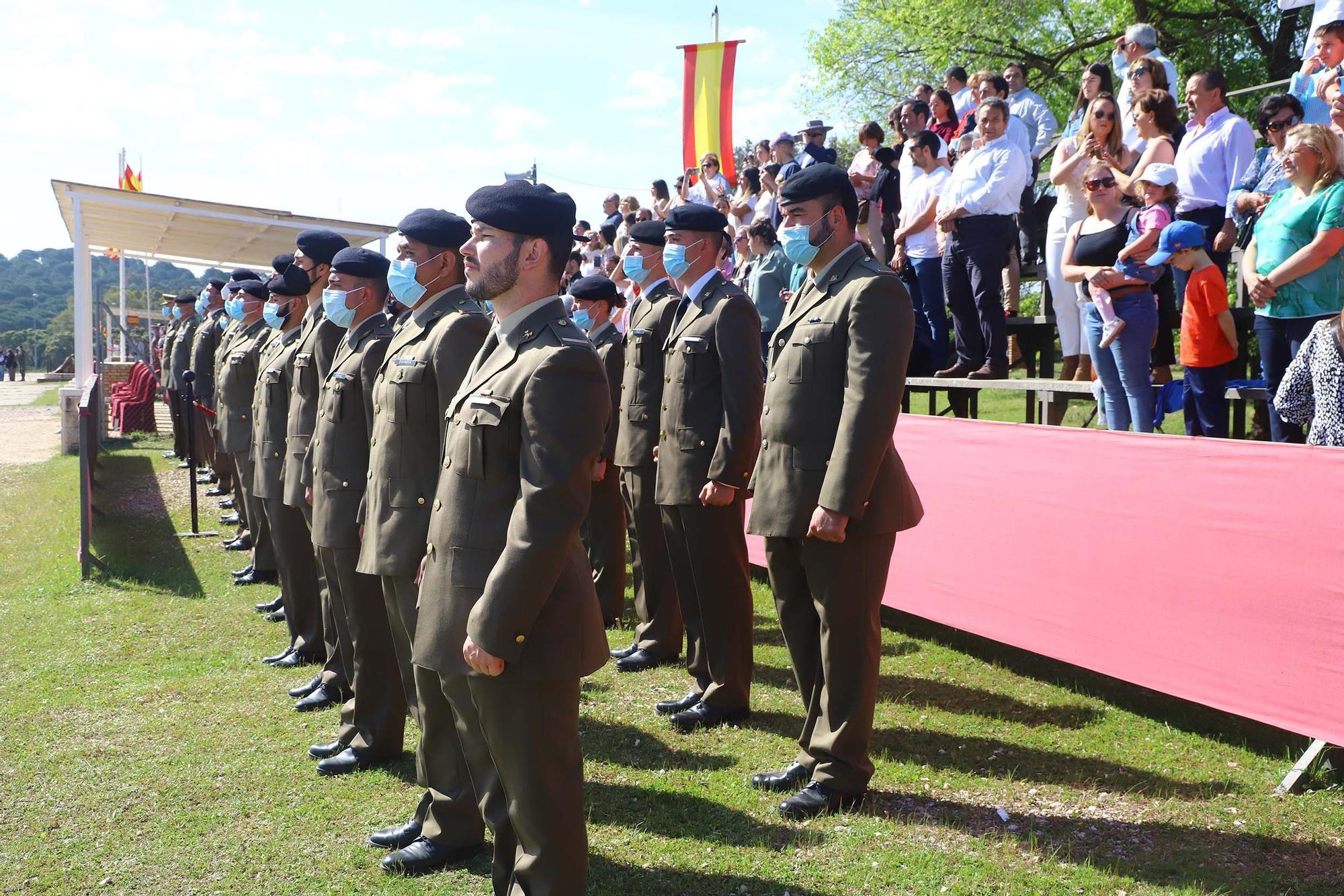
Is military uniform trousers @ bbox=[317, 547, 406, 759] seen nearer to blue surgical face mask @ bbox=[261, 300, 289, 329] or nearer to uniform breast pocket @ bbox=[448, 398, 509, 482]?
uniform breast pocket @ bbox=[448, 398, 509, 482]

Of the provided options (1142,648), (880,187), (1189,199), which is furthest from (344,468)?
(880,187)

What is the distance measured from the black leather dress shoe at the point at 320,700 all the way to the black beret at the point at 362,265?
2.22 metres

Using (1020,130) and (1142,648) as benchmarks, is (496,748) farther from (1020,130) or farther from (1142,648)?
(1020,130)

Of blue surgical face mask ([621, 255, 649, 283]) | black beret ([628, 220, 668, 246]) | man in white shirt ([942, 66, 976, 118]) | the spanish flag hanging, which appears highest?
the spanish flag hanging

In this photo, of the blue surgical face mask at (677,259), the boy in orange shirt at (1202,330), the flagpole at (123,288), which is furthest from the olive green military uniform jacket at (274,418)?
the flagpole at (123,288)

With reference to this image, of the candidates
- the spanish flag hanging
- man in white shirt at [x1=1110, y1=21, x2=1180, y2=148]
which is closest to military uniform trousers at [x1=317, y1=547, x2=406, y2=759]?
man in white shirt at [x1=1110, y1=21, x2=1180, y2=148]

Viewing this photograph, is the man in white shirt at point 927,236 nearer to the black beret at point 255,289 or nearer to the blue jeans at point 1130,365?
the blue jeans at point 1130,365

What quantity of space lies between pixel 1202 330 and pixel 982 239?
2160mm

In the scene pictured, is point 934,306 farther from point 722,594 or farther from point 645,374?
point 722,594

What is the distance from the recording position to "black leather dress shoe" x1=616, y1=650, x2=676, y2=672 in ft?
20.9

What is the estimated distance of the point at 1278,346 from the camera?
5.54m

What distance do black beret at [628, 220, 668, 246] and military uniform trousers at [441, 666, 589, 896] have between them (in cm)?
356

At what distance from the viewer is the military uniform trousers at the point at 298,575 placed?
19.5 ft

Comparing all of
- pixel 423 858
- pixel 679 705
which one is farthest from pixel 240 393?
pixel 423 858
